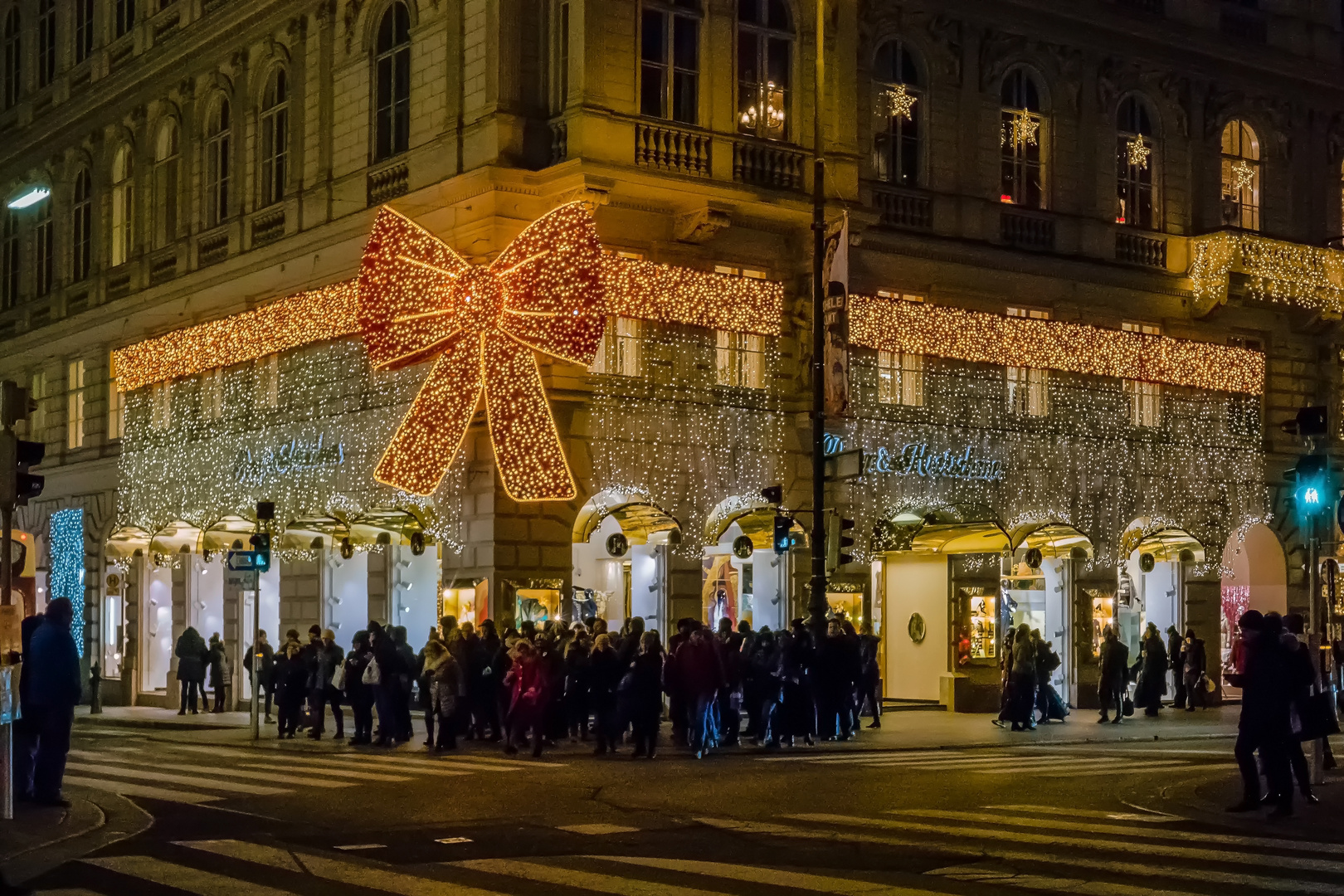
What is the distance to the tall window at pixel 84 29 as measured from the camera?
1775 inches

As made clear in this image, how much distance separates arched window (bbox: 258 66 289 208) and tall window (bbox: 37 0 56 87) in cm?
1190

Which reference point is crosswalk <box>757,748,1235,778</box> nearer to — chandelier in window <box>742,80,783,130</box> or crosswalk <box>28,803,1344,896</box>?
crosswalk <box>28,803,1344,896</box>

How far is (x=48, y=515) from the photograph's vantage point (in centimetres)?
4650

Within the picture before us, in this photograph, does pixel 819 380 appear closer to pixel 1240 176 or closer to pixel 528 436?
pixel 528 436

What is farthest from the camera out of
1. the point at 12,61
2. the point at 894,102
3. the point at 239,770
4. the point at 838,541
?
the point at 12,61

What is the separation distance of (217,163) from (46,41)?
10932 mm

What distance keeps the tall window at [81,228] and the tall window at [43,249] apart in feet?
3.74

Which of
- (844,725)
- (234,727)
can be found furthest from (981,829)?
(234,727)

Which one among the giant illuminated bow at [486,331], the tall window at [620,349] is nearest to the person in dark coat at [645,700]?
the giant illuminated bow at [486,331]

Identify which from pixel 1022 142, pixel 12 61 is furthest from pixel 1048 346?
pixel 12 61

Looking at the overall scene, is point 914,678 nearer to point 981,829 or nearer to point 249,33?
point 249,33

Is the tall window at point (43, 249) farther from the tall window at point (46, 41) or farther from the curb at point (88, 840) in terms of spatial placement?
the curb at point (88, 840)

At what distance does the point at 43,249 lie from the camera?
47.0m

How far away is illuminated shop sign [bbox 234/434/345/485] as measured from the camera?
3481cm
